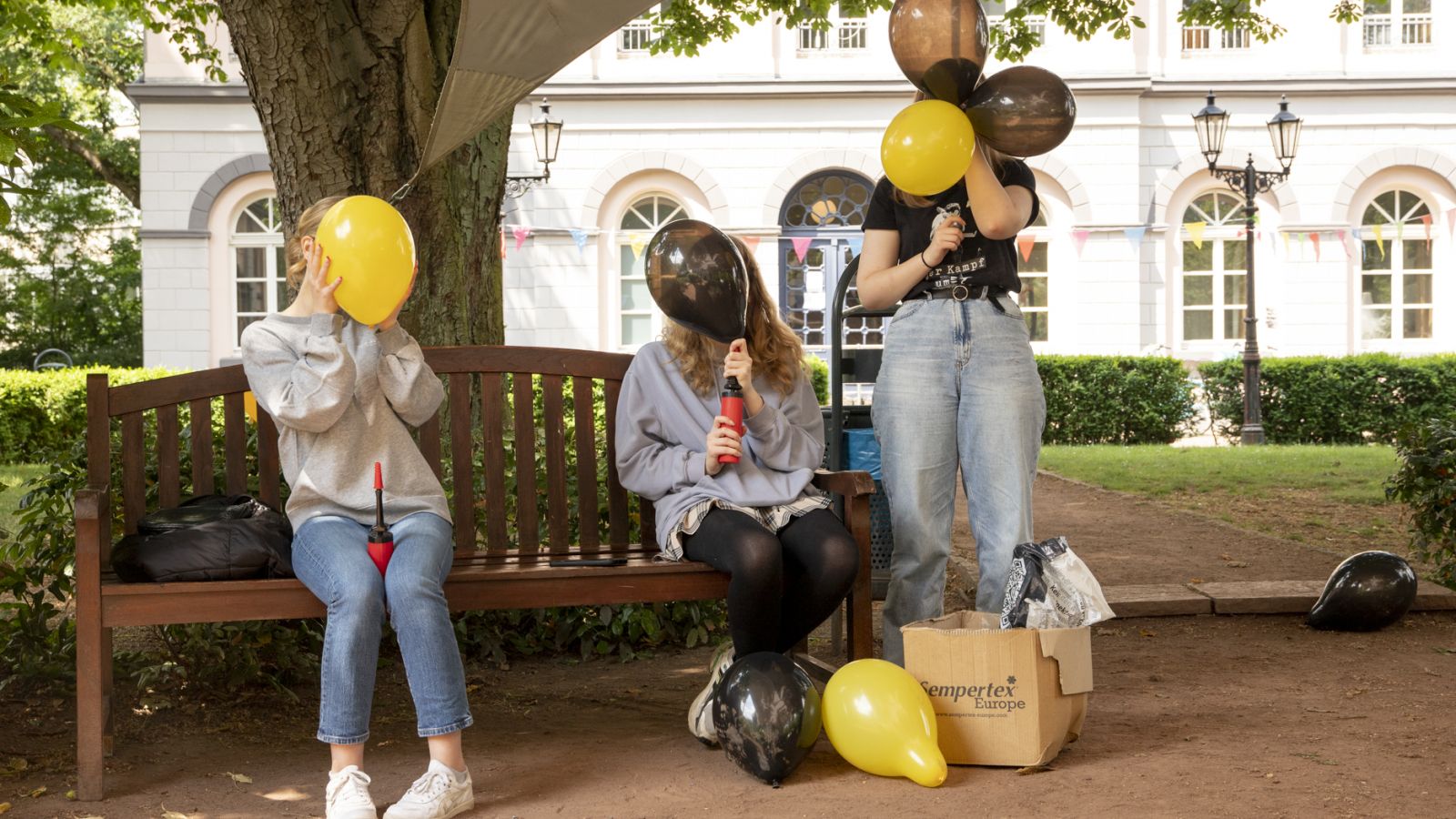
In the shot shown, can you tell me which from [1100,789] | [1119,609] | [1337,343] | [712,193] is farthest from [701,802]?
[1337,343]

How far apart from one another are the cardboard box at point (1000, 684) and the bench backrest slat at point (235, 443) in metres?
1.98

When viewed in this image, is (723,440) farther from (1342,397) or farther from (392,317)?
(1342,397)

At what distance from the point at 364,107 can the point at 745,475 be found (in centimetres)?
202

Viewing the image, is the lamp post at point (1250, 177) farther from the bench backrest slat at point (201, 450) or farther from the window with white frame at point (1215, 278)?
the bench backrest slat at point (201, 450)

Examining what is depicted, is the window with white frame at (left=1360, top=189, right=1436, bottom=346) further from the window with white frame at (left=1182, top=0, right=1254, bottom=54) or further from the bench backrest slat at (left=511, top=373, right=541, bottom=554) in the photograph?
the bench backrest slat at (left=511, top=373, right=541, bottom=554)

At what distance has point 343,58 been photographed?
461cm

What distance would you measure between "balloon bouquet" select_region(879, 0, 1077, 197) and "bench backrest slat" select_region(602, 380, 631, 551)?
46.3 inches

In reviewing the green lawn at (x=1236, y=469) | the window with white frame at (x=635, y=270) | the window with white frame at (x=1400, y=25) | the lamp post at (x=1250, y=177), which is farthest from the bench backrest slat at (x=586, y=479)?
the window with white frame at (x=1400, y=25)

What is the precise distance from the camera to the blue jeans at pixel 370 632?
3.11m

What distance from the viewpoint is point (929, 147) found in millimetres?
3537

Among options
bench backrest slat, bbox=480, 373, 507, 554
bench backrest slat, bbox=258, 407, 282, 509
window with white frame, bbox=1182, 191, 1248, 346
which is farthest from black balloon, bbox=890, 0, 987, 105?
window with white frame, bbox=1182, 191, 1248, 346

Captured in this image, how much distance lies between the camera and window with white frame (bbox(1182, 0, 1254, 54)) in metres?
19.2

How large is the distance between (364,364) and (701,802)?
137 centimetres

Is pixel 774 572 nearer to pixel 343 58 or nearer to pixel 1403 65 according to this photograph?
pixel 343 58
